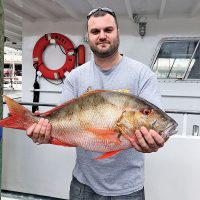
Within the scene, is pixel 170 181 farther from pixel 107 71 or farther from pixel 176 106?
pixel 176 106

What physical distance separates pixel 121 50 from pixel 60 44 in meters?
1.29

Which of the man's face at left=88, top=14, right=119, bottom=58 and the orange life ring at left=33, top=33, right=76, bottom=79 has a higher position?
the orange life ring at left=33, top=33, right=76, bottom=79

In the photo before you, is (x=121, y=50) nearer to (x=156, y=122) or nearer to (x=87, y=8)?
(x=87, y=8)

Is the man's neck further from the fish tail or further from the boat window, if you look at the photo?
the boat window

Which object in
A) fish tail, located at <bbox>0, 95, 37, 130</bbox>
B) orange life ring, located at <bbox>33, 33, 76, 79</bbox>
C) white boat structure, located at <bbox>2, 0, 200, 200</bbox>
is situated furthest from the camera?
orange life ring, located at <bbox>33, 33, 76, 79</bbox>

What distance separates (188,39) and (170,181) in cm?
361

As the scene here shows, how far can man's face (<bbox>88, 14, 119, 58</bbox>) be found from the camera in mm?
1962

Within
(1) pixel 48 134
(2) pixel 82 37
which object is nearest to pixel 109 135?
(1) pixel 48 134

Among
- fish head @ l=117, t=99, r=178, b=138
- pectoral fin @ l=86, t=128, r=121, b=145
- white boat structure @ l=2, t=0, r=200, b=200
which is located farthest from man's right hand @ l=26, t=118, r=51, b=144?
white boat structure @ l=2, t=0, r=200, b=200

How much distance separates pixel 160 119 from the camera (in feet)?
5.53

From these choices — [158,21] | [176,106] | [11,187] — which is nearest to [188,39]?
[158,21]

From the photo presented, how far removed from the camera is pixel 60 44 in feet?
22.5

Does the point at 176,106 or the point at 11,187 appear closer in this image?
the point at 11,187

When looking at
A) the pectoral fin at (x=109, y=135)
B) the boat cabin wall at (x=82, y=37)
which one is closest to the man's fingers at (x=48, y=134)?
the pectoral fin at (x=109, y=135)
